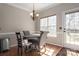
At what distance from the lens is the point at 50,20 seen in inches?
82.6

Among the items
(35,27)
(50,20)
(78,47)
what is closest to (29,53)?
(35,27)

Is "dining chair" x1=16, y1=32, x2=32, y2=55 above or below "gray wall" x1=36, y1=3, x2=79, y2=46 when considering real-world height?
below

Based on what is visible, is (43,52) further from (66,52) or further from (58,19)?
(58,19)

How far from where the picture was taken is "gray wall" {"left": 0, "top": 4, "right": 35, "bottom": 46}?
6.21ft

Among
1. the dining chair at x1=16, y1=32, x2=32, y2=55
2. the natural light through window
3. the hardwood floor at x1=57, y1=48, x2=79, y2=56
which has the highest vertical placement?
the natural light through window

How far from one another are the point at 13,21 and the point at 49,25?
2.87ft

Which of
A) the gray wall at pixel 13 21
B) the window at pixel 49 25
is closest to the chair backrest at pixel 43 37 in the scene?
the window at pixel 49 25

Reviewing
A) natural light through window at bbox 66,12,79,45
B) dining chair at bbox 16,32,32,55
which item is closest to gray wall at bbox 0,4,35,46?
dining chair at bbox 16,32,32,55

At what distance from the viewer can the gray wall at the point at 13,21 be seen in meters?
1.89

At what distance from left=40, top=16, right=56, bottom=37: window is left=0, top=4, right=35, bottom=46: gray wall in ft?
0.81

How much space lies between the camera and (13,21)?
199 cm

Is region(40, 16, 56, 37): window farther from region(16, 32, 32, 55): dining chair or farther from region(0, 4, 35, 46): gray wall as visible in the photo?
region(16, 32, 32, 55): dining chair

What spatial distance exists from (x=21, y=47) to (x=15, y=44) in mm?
165

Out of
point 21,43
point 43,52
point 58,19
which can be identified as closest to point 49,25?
point 58,19
